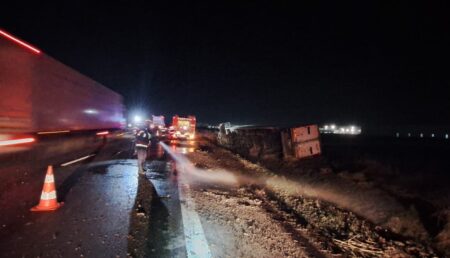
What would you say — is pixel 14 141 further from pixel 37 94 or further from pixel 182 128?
pixel 182 128

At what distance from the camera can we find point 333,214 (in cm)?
816

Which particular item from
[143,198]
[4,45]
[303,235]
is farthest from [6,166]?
[303,235]

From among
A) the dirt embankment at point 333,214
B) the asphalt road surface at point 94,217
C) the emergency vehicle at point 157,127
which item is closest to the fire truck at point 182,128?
the emergency vehicle at point 157,127

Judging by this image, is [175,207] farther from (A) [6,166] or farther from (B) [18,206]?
(A) [6,166]

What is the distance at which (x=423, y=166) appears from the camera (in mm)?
16906

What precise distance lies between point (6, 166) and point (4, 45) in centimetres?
388

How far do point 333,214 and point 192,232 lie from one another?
13.2 feet

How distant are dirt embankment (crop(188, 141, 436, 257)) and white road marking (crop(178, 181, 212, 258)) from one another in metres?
0.55

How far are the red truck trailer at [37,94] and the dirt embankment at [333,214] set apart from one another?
21.9 ft

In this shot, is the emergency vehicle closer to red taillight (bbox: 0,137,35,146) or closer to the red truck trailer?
the red truck trailer

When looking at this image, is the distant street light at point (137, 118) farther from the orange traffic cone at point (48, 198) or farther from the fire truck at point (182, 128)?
the orange traffic cone at point (48, 198)

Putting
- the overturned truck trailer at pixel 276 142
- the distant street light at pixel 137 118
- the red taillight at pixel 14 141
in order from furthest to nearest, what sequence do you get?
1. the distant street light at pixel 137 118
2. the overturned truck trailer at pixel 276 142
3. the red taillight at pixel 14 141

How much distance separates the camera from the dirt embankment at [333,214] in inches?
242

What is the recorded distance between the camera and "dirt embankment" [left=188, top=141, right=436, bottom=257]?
20.2ft
